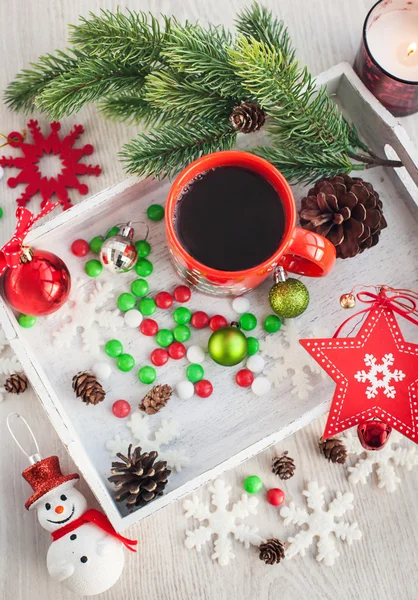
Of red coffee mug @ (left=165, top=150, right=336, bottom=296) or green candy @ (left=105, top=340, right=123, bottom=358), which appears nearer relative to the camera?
red coffee mug @ (left=165, top=150, right=336, bottom=296)

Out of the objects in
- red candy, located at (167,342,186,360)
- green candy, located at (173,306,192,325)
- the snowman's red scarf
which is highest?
green candy, located at (173,306,192,325)

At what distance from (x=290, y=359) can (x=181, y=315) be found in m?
0.16

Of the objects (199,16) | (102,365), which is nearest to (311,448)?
(102,365)

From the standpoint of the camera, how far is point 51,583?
31.4 inches

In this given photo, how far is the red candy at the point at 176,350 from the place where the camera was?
774mm

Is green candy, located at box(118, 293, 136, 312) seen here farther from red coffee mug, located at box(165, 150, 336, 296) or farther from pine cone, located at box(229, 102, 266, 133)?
pine cone, located at box(229, 102, 266, 133)


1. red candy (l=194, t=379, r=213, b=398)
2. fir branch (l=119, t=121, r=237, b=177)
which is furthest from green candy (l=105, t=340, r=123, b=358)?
fir branch (l=119, t=121, r=237, b=177)

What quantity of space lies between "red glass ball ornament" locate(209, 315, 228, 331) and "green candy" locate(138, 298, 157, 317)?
8 cm

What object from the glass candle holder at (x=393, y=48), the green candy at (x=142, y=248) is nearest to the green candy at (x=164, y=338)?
the green candy at (x=142, y=248)

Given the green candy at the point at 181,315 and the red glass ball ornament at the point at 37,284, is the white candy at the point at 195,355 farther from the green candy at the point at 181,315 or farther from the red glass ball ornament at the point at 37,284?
the red glass ball ornament at the point at 37,284

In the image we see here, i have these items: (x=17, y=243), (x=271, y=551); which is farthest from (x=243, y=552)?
(x=17, y=243)

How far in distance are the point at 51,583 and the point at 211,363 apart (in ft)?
1.24

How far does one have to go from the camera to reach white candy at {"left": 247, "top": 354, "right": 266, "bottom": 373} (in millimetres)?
771

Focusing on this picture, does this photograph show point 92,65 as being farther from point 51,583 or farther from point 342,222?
point 51,583
